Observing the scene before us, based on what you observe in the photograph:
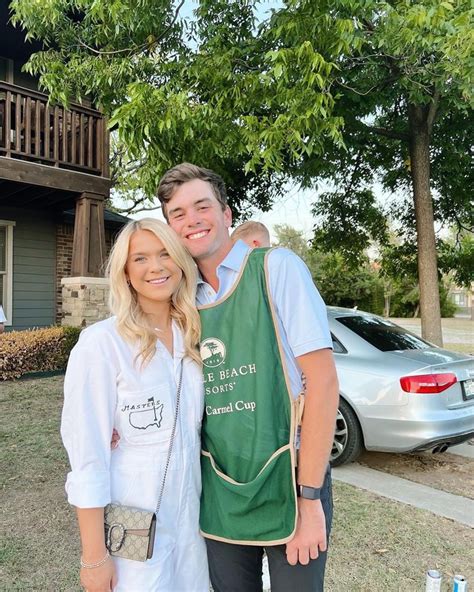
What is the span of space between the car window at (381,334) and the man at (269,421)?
10.8 feet

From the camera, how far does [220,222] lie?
1.76m

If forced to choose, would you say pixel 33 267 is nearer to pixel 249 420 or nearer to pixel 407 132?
pixel 407 132

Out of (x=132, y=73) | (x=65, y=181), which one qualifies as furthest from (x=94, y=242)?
(x=132, y=73)

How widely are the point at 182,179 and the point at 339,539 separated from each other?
8.22 feet

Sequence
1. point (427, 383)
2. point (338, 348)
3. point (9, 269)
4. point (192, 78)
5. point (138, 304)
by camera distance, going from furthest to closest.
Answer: point (9, 269)
point (192, 78)
point (338, 348)
point (427, 383)
point (138, 304)

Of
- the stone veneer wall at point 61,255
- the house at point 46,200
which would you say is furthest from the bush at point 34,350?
the stone veneer wall at point 61,255

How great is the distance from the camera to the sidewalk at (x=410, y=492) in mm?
3525


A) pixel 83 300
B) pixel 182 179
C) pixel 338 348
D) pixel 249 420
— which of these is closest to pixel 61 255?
pixel 83 300

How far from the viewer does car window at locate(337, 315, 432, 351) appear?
4.64 m

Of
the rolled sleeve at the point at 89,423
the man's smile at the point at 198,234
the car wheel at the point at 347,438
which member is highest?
the man's smile at the point at 198,234

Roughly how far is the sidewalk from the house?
5.75 m

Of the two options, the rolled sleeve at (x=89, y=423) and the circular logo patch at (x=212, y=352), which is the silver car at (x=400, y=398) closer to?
the circular logo patch at (x=212, y=352)

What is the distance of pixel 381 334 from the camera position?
15.8 feet

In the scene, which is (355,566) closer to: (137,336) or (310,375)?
(310,375)
